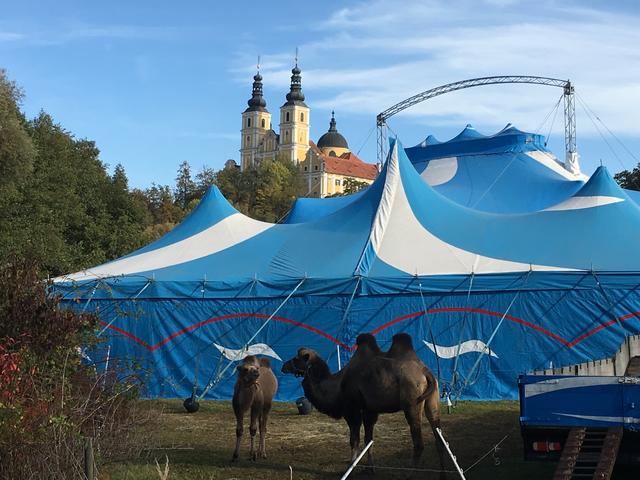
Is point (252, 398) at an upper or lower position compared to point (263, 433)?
upper

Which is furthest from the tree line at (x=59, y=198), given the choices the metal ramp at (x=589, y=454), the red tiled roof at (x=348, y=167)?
the red tiled roof at (x=348, y=167)

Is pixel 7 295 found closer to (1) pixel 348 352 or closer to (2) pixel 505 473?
(2) pixel 505 473

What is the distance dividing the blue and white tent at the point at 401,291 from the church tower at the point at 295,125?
119235 mm

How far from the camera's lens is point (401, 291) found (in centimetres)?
1543

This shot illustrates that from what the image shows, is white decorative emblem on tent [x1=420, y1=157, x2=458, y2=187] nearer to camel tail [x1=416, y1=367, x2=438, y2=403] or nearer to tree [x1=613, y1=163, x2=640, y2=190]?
camel tail [x1=416, y1=367, x2=438, y2=403]

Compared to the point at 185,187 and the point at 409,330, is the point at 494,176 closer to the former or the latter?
the point at 409,330

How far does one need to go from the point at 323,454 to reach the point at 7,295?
13.2 feet

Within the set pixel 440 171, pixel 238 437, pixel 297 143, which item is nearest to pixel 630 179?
pixel 440 171

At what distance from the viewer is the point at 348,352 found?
50.8ft

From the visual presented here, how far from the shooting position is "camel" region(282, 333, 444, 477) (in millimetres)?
8891

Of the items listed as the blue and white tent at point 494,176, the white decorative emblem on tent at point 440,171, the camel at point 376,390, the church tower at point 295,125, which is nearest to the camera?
the camel at point 376,390

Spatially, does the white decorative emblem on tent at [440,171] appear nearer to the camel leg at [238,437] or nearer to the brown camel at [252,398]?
the brown camel at [252,398]

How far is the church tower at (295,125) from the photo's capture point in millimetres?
137250

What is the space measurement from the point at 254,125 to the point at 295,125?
9.87 metres
